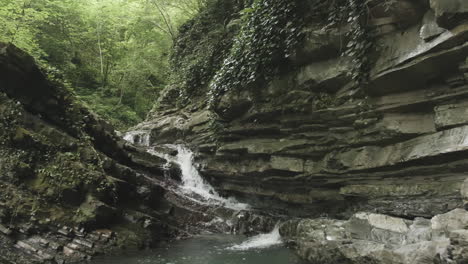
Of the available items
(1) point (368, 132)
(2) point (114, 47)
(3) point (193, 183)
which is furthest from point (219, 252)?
(2) point (114, 47)

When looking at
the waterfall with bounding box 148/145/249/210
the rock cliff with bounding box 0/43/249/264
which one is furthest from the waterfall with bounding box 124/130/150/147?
the rock cliff with bounding box 0/43/249/264

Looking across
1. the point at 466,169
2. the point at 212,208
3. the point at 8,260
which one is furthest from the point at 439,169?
the point at 8,260

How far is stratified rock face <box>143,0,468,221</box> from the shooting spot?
6113mm

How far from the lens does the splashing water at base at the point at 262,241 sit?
26.4 feet

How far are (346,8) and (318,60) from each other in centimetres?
143

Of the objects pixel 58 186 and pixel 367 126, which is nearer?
pixel 367 126

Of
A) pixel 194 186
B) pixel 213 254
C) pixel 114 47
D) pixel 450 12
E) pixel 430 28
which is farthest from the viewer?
pixel 114 47

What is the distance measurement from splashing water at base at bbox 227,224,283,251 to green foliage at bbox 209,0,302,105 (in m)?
4.28

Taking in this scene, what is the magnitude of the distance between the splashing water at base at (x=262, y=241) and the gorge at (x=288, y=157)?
74 millimetres

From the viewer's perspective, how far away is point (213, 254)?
293 inches

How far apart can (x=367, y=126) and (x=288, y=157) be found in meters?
2.39

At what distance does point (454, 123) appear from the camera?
6062 mm

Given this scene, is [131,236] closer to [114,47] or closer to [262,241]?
[262,241]

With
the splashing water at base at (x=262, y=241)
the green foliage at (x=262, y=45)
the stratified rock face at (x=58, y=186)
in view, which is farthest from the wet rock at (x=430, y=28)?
the stratified rock face at (x=58, y=186)
